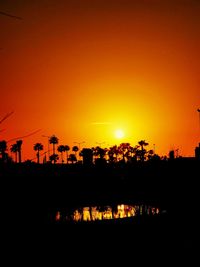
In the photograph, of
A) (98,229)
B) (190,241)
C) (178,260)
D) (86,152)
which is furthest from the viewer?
(86,152)

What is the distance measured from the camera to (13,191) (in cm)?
1233

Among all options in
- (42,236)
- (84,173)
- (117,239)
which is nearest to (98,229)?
(117,239)

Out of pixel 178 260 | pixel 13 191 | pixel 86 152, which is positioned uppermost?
pixel 86 152

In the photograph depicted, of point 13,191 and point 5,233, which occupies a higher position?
Answer: point 13,191

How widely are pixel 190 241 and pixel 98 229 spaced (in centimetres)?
396

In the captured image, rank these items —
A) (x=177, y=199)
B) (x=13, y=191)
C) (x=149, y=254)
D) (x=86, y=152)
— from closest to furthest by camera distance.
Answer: (x=13, y=191) → (x=149, y=254) → (x=177, y=199) → (x=86, y=152)

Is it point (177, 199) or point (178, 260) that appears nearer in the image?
point (178, 260)

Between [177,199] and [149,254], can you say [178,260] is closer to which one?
[149,254]

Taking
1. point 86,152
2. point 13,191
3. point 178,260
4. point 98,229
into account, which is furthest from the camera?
point 86,152

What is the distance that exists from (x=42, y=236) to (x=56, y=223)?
2.25m

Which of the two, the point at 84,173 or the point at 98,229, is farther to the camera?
the point at 84,173

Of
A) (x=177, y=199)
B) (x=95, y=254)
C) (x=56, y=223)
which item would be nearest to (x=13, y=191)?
(x=95, y=254)

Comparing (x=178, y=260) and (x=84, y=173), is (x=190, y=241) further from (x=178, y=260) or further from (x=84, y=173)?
(x=84, y=173)

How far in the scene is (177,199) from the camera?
27.6 meters
